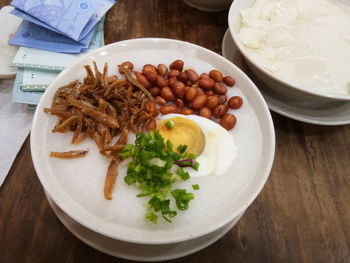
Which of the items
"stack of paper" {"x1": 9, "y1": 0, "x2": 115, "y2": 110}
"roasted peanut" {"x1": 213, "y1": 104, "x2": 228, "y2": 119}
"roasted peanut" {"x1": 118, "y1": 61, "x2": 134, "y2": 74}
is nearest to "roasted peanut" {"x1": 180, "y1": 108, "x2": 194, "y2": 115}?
"roasted peanut" {"x1": 213, "y1": 104, "x2": 228, "y2": 119}

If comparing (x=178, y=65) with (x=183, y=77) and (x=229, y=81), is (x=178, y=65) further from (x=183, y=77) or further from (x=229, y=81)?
(x=229, y=81)

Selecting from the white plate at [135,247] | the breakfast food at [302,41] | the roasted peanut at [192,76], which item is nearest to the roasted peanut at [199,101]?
the roasted peanut at [192,76]

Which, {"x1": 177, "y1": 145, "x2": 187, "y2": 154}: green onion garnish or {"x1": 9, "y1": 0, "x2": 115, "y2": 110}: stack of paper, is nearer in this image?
{"x1": 177, "y1": 145, "x2": 187, "y2": 154}: green onion garnish

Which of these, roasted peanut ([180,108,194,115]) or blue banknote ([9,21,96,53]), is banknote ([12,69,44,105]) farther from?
roasted peanut ([180,108,194,115])

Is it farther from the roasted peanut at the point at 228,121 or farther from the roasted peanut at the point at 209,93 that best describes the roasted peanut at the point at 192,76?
the roasted peanut at the point at 228,121

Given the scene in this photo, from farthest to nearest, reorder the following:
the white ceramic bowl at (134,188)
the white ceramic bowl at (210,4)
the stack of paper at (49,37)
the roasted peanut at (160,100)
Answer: the white ceramic bowl at (210,4) → the stack of paper at (49,37) → the roasted peanut at (160,100) → the white ceramic bowl at (134,188)

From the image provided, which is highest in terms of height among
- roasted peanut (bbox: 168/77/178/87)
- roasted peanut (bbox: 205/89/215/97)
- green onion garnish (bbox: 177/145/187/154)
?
roasted peanut (bbox: 168/77/178/87)

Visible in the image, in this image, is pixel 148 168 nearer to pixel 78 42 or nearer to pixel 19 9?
pixel 78 42
